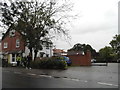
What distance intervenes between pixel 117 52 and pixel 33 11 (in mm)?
46378

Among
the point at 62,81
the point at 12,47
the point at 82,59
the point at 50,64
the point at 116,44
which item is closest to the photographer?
the point at 62,81

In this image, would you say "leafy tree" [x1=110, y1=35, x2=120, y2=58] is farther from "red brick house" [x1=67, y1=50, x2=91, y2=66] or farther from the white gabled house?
"red brick house" [x1=67, y1=50, x2=91, y2=66]

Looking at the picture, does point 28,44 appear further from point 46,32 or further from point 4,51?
point 4,51

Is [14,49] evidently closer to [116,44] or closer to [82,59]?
[82,59]

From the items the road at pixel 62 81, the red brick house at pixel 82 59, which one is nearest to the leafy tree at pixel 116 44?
the red brick house at pixel 82 59

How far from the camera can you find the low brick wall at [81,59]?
3375 centimetres

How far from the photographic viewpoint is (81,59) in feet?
113

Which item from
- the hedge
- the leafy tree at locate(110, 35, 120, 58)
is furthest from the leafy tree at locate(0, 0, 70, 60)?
the leafy tree at locate(110, 35, 120, 58)

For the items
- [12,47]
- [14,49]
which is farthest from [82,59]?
[12,47]

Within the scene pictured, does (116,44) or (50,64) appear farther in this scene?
(116,44)

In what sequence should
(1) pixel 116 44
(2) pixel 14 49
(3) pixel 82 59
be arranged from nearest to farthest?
(3) pixel 82 59 → (2) pixel 14 49 → (1) pixel 116 44

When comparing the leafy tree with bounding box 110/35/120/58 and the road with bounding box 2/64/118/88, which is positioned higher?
the leafy tree with bounding box 110/35/120/58

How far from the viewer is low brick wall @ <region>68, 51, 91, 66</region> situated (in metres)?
33.8

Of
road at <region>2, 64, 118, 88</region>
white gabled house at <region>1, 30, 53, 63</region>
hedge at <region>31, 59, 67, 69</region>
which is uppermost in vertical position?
white gabled house at <region>1, 30, 53, 63</region>
